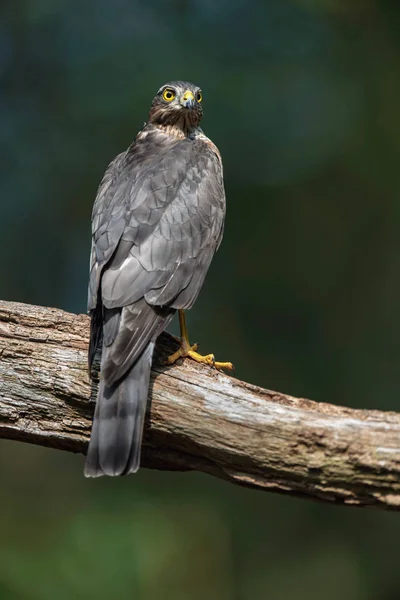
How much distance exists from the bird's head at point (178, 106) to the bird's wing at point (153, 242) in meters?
0.38

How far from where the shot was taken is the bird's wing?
13.5 feet

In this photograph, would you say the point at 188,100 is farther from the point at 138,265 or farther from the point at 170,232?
the point at 138,265

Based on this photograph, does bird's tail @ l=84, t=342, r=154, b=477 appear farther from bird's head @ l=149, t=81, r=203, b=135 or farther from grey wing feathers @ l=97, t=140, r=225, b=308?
bird's head @ l=149, t=81, r=203, b=135

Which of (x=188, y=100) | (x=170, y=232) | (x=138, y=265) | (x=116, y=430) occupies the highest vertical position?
(x=188, y=100)

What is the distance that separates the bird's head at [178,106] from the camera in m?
5.51

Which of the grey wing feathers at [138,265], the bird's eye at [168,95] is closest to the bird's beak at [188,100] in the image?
the bird's eye at [168,95]

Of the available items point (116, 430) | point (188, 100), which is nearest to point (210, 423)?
point (116, 430)

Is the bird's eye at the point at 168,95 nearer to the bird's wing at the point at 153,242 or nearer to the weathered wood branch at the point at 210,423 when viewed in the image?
the bird's wing at the point at 153,242

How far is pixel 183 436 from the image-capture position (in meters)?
3.90

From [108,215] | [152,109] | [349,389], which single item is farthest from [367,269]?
[108,215]

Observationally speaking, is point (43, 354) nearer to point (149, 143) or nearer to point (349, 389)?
point (149, 143)

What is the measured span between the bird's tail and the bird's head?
2.35 meters

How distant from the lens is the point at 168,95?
5605mm

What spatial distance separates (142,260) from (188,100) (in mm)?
1609
